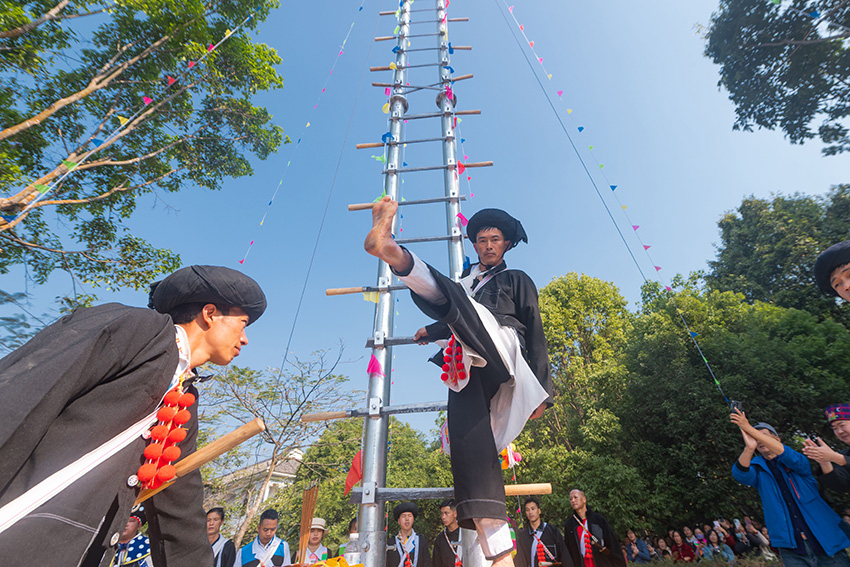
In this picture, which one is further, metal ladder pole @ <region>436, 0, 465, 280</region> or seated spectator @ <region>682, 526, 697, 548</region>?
seated spectator @ <region>682, 526, 697, 548</region>

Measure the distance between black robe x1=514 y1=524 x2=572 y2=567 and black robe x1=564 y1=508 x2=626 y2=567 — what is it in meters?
0.31

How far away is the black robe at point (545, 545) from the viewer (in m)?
6.50

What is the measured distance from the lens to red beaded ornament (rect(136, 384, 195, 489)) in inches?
55.8

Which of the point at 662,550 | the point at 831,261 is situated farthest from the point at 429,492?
the point at 662,550

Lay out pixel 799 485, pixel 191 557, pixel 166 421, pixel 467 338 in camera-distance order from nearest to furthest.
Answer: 1. pixel 166 421
2. pixel 191 557
3. pixel 467 338
4. pixel 799 485

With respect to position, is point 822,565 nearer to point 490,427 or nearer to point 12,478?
point 490,427

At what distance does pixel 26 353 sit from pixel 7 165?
753 cm

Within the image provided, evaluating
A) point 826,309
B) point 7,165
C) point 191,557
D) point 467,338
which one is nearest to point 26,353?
point 191,557

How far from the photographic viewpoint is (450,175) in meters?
4.53

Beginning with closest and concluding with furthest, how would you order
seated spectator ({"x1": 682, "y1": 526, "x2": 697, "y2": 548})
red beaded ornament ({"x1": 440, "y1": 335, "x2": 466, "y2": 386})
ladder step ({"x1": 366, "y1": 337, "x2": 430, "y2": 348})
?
1. red beaded ornament ({"x1": 440, "y1": 335, "x2": 466, "y2": 386})
2. ladder step ({"x1": 366, "y1": 337, "x2": 430, "y2": 348})
3. seated spectator ({"x1": 682, "y1": 526, "x2": 697, "y2": 548})

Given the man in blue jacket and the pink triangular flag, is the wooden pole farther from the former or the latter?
the man in blue jacket

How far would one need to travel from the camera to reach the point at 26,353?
1.06m

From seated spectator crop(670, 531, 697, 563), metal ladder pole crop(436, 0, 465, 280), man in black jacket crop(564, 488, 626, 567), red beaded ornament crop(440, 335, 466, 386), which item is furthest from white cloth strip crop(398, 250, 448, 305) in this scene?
seated spectator crop(670, 531, 697, 563)

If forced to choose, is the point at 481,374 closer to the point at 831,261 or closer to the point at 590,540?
the point at 831,261
